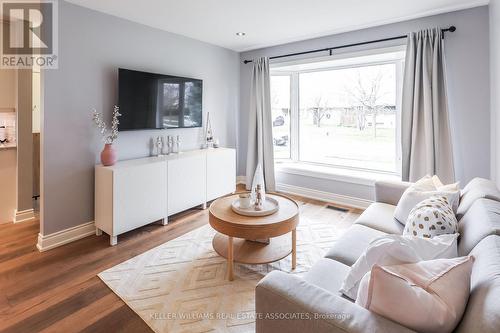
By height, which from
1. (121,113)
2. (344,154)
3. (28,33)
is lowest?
(344,154)

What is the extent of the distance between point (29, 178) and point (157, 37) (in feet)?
7.77

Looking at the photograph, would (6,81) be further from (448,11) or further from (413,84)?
(448,11)

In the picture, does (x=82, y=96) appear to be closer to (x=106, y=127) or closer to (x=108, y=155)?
(x=106, y=127)

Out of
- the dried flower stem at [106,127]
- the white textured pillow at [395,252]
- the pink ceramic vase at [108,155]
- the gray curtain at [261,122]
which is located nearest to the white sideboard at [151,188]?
the pink ceramic vase at [108,155]

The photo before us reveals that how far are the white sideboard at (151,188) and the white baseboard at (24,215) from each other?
114 centimetres

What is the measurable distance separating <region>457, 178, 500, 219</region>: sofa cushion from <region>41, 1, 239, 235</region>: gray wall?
10.7 ft

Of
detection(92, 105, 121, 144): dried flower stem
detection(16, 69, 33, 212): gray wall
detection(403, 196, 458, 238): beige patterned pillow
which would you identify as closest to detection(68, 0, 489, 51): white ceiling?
detection(92, 105, 121, 144): dried flower stem

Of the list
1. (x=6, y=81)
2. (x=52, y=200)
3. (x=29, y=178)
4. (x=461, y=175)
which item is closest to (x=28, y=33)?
(x=6, y=81)

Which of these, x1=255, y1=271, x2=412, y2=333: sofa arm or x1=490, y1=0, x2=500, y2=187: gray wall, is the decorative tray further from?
x1=490, y1=0, x2=500, y2=187: gray wall

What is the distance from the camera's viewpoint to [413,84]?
3207mm

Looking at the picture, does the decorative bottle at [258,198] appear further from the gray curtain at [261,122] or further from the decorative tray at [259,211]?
the gray curtain at [261,122]

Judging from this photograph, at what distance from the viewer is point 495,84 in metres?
2.59

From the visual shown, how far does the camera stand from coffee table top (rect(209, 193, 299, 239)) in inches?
82.6

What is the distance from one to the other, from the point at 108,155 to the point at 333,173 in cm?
300
